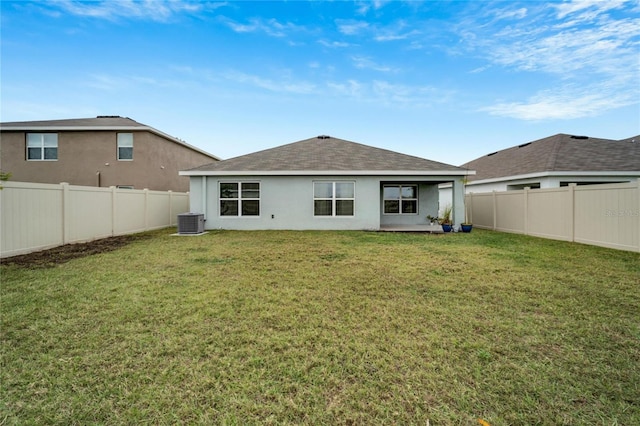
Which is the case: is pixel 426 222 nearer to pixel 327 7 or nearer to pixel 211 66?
pixel 327 7

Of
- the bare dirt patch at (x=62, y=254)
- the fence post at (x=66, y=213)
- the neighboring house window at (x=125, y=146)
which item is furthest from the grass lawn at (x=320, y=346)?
the neighboring house window at (x=125, y=146)

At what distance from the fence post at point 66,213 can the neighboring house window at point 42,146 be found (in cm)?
1175

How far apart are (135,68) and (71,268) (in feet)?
36.0

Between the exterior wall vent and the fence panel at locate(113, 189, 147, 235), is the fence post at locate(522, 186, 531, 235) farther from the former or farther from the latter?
the fence panel at locate(113, 189, 147, 235)

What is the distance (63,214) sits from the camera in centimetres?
869

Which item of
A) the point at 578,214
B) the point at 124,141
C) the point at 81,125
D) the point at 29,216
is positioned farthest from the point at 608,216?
the point at 81,125

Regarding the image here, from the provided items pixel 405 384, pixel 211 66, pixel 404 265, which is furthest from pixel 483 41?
pixel 405 384

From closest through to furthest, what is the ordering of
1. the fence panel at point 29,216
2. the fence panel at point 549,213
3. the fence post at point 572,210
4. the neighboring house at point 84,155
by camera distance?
the fence panel at point 29,216 < the fence post at point 572,210 < the fence panel at point 549,213 < the neighboring house at point 84,155

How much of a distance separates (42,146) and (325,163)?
17140 millimetres

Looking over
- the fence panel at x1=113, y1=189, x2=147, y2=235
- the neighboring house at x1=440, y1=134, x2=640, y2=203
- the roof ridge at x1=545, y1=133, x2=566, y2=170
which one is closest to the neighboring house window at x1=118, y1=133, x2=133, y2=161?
the fence panel at x1=113, y1=189, x2=147, y2=235

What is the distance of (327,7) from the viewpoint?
11.7 m

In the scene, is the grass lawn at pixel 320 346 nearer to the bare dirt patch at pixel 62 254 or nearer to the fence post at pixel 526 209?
the bare dirt patch at pixel 62 254

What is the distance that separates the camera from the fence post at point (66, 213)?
8.63 metres

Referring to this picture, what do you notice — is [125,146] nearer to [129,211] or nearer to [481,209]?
[129,211]
